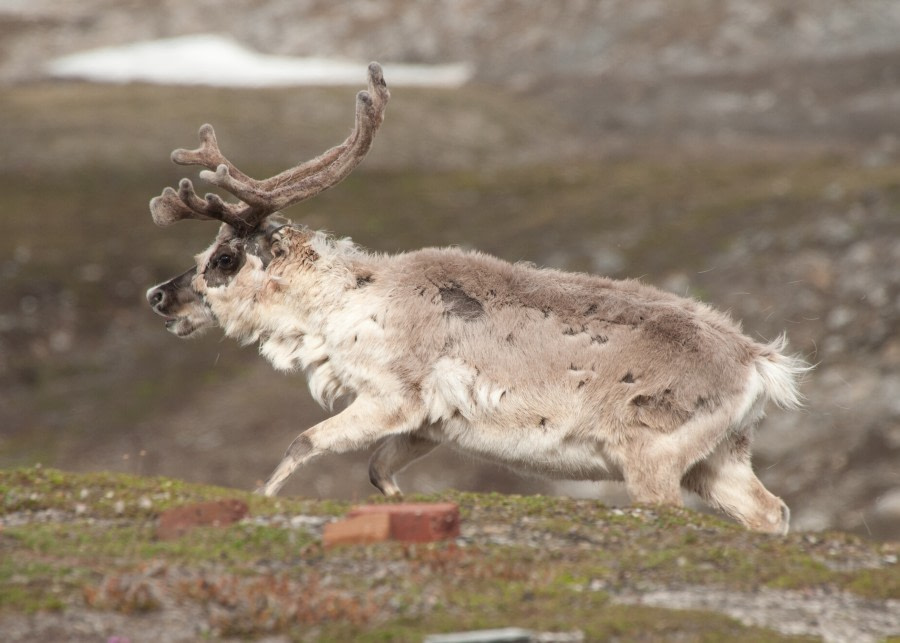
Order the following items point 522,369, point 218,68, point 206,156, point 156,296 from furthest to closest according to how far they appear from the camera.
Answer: point 218,68 → point 206,156 → point 156,296 → point 522,369

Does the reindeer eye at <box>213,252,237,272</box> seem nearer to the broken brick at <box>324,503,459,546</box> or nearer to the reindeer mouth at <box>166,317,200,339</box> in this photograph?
the reindeer mouth at <box>166,317,200,339</box>

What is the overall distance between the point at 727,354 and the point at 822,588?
3213 millimetres

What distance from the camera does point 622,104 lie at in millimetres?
45375

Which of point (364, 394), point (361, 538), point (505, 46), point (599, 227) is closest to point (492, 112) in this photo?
point (505, 46)

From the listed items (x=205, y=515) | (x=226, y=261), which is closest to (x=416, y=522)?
(x=205, y=515)

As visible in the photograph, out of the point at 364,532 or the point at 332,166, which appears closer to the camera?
the point at 364,532

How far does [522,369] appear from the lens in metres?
12.3

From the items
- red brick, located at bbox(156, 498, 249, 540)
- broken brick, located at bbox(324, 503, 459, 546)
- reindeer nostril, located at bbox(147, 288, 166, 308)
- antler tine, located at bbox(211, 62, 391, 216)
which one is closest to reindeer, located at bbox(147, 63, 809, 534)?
antler tine, located at bbox(211, 62, 391, 216)

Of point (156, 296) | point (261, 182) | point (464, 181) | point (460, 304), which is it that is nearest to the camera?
point (460, 304)

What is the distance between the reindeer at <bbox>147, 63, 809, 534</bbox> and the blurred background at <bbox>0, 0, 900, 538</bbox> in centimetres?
611

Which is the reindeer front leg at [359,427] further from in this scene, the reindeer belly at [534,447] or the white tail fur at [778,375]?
the white tail fur at [778,375]

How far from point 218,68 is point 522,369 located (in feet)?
135

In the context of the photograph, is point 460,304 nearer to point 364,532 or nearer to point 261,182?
point 261,182

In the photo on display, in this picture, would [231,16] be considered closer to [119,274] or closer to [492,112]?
[492,112]
